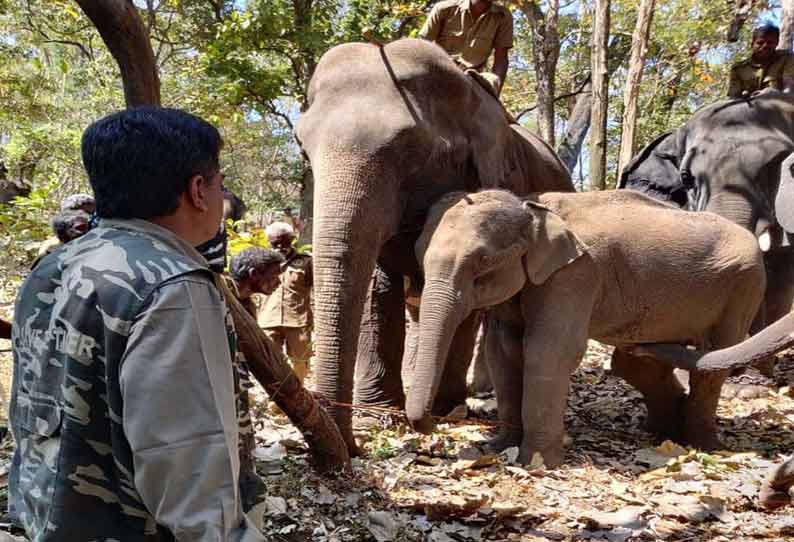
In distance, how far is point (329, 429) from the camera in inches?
153

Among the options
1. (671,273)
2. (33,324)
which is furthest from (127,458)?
(671,273)

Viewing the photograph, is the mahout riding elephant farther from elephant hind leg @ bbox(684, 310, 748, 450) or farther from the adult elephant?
the adult elephant

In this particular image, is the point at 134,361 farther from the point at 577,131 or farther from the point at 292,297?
the point at 577,131

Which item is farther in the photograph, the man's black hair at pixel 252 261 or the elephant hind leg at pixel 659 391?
the elephant hind leg at pixel 659 391

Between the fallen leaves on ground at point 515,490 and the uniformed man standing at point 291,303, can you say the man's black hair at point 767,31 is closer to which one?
the fallen leaves on ground at point 515,490

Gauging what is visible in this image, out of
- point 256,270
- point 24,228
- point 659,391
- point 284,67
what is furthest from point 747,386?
point 284,67

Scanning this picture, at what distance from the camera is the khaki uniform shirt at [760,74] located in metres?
8.11

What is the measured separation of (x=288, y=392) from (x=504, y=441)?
2.05 m

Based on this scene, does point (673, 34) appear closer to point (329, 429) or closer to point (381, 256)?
point (381, 256)

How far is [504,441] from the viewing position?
5.15 metres

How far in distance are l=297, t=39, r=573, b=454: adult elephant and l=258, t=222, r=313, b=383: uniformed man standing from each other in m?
1.11

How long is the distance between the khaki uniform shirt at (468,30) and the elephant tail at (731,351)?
3.03m

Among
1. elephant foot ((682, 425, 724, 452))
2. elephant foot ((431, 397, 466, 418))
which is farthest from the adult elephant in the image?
elephant foot ((682, 425, 724, 452))

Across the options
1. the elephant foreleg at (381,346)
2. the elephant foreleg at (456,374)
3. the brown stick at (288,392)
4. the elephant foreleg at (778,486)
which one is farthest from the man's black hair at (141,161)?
the elephant foreleg at (456,374)
